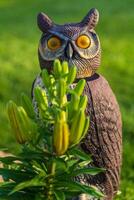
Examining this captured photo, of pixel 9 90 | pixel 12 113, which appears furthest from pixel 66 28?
pixel 9 90

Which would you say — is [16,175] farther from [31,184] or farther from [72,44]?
[72,44]

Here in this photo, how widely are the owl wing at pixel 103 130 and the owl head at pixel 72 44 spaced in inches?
6.2

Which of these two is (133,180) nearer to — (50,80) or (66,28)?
(66,28)

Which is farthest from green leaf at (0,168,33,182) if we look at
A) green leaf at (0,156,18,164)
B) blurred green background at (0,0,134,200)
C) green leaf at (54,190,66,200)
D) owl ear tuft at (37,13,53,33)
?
blurred green background at (0,0,134,200)

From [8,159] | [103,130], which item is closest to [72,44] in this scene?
[103,130]

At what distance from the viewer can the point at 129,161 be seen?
6.88 meters

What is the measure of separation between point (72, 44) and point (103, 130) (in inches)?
23.3

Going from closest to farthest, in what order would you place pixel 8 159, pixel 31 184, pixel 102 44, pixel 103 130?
pixel 31 184 < pixel 8 159 < pixel 103 130 < pixel 102 44

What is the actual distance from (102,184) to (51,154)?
1.35 m

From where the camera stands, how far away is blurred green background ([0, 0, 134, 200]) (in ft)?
24.9

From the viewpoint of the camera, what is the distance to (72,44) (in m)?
3.84

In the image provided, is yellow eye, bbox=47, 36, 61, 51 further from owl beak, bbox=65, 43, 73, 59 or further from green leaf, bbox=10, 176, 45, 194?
green leaf, bbox=10, 176, 45, 194

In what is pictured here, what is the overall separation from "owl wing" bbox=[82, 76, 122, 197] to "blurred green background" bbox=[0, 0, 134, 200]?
1690 millimetres

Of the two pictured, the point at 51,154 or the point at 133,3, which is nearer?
the point at 51,154
